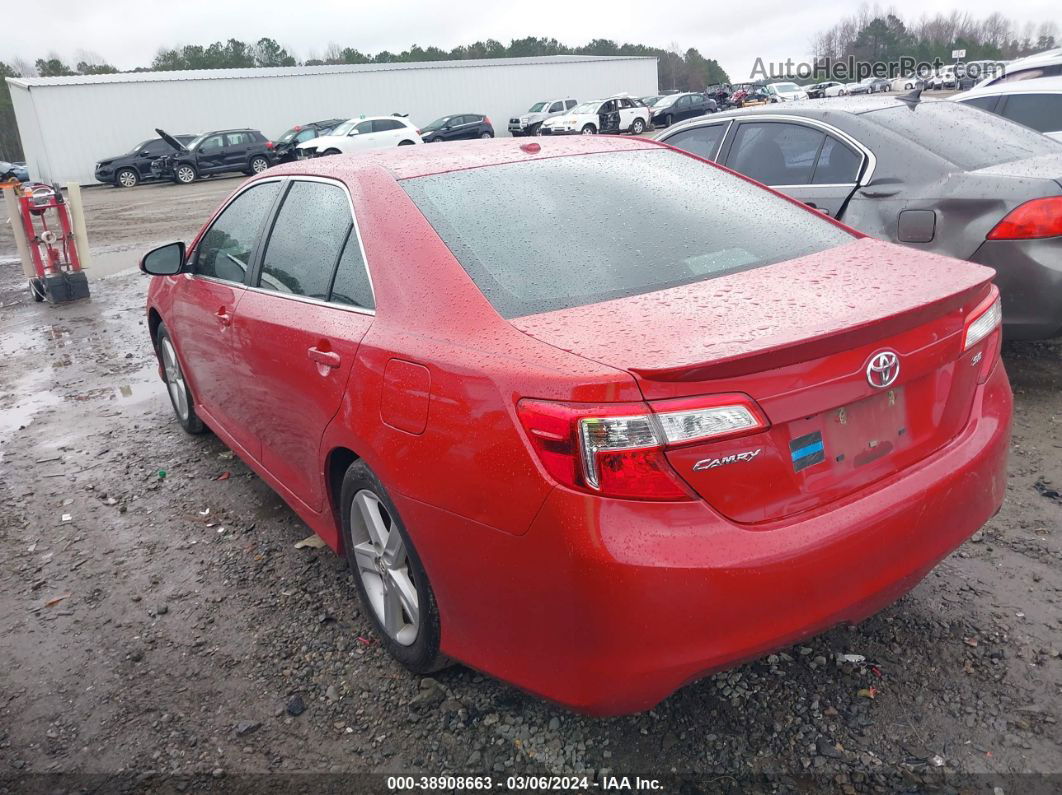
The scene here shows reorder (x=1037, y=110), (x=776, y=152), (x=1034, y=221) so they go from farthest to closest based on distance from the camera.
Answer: (x=1037, y=110), (x=776, y=152), (x=1034, y=221)

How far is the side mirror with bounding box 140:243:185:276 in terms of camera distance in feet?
14.1

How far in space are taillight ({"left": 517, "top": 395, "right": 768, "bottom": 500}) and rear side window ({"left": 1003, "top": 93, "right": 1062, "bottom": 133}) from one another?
779 cm

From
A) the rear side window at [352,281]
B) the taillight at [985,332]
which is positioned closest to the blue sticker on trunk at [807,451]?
the taillight at [985,332]

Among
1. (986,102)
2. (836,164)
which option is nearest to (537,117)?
(986,102)

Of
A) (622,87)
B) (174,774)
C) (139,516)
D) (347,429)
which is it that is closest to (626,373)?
(347,429)

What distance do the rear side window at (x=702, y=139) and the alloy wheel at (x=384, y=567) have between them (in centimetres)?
425

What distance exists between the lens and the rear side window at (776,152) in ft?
18.2

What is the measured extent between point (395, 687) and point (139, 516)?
210 centimetres

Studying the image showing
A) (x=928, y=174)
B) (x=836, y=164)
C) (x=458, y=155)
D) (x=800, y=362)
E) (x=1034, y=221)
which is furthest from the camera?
(x=836, y=164)

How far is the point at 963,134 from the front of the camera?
17.2 ft

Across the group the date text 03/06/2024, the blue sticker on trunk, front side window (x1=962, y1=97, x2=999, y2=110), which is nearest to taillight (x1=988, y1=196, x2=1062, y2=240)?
the blue sticker on trunk

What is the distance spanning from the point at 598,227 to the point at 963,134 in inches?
142

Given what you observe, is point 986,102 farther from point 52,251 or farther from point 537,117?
point 537,117

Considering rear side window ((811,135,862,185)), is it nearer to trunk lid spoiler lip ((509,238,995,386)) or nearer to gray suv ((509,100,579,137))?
trunk lid spoiler lip ((509,238,995,386))
